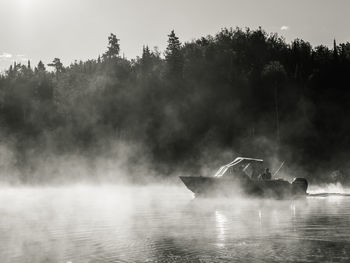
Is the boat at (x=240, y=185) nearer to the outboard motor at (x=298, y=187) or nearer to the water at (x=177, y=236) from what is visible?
the outboard motor at (x=298, y=187)

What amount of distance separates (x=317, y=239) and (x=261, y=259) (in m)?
5.57

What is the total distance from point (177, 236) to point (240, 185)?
1059 inches

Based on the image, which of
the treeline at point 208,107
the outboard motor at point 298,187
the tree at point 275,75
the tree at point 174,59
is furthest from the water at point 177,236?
the tree at point 174,59

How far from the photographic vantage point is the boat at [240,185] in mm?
49969

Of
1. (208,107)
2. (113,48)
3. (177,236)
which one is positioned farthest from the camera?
(113,48)

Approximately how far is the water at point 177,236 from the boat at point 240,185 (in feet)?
39.8

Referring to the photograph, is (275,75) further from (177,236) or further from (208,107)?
(177,236)

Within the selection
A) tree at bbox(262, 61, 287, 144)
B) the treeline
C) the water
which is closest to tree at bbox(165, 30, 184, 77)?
the treeline

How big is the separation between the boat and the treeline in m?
34.8

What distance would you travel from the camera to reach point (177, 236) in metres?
24.5

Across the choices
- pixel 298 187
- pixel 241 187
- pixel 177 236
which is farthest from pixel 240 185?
pixel 177 236

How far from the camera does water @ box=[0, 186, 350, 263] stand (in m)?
19.2

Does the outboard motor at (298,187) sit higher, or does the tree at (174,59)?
the tree at (174,59)

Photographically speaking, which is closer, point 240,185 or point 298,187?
point 298,187
